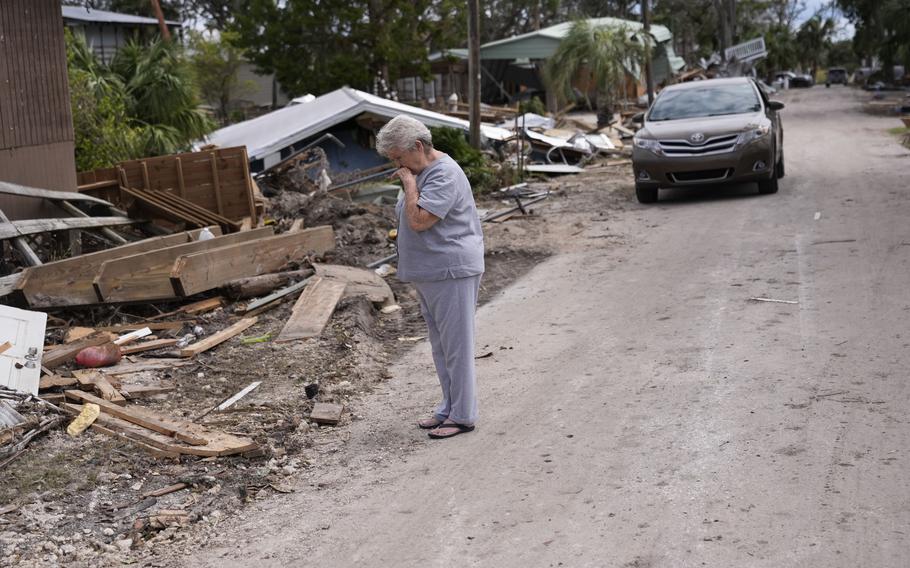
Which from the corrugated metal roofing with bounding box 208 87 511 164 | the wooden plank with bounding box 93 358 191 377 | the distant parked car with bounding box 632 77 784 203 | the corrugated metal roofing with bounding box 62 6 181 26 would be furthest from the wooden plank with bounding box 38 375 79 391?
the corrugated metal roofing with bounding box 62 6 181 26

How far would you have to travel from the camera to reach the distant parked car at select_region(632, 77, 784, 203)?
15258 mm

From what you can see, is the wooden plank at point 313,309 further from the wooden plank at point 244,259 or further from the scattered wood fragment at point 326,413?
the scattered wood fragment at point 326,413

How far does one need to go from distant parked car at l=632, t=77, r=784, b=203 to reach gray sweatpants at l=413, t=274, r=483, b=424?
9.96 m

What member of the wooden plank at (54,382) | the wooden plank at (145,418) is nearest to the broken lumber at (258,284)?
the wooden plank at (54,382)

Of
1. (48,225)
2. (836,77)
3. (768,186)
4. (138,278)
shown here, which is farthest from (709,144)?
(836,77)

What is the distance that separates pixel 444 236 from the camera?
6035 mm

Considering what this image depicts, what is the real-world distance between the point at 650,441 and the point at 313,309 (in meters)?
4.36

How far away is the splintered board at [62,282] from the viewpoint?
905 centimetres

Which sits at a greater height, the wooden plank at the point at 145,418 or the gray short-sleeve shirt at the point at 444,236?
the gray short-sleeve shirt at the point at 444,236

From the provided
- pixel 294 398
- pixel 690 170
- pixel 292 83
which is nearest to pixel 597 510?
pixel 294 398

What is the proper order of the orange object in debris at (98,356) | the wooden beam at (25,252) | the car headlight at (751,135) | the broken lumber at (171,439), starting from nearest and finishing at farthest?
the broken lumber at (171,439) < the orange object in debris at (98,356) < the wooden beam at (25,252) < the car headlight at (751,135)

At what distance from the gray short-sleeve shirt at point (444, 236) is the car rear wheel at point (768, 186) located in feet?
35.4

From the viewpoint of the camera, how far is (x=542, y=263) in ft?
39.5

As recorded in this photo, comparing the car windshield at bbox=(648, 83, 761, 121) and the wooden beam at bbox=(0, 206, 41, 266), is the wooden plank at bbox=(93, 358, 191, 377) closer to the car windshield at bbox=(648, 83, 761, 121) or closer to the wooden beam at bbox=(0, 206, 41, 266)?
the wooden beam at bbox=(0, 206, 41, 266)
